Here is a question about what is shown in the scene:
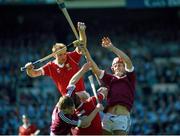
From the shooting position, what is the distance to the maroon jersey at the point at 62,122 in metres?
Answer: 7.56

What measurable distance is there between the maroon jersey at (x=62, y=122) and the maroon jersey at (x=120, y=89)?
2.19 feet

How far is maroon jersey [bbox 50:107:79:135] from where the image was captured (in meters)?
7.56

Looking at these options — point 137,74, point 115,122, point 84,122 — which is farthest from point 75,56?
point 137,74

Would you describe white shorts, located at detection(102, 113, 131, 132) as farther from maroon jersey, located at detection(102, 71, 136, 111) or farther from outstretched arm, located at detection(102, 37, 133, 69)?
outstretched arm, located at detection(102, 37, 133, 69)

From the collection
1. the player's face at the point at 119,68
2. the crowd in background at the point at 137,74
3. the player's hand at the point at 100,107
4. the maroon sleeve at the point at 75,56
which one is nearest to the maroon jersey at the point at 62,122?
the player's hand at the point at 100,107

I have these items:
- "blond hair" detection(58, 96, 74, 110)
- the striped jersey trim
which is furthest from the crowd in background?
"blond hair" detection(58, 96, 74, 110)

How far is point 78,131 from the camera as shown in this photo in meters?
7.81

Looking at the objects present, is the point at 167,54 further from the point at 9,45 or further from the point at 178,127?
the point at 9,45

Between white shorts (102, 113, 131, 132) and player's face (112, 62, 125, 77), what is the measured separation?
1.78 ft

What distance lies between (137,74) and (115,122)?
13375 millimetres

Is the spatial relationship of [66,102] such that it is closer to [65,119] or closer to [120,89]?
[65,119]

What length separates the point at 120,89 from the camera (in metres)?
8.08

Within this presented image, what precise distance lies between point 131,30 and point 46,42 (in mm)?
3316

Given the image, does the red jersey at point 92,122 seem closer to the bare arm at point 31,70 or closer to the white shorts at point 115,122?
the white shorts at point 115,122
